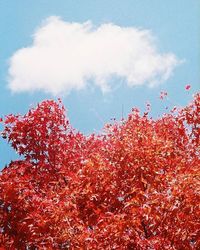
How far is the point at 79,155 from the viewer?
21078mm

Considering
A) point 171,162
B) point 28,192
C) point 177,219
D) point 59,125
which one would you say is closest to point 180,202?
point 177,219

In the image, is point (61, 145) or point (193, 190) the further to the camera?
point (61, 145)

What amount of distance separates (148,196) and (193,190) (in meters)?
1.55

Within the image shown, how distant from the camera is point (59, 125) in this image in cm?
Result: 2250

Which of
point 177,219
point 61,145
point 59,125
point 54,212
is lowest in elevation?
point 177,219

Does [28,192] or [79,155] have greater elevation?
[79,155]

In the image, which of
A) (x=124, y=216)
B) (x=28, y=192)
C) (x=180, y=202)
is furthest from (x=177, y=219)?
(x=28, y=192)

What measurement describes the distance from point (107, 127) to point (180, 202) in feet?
49.3

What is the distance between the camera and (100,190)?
15.8 m

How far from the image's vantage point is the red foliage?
12.8 meters

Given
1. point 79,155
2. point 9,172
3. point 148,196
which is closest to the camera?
point 148,196

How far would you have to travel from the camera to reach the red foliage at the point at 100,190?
12750 millimetres

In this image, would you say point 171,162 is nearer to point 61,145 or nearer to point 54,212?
point 54,212

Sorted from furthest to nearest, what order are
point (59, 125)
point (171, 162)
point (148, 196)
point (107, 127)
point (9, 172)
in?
point (107, 127) < point (59, 125) < point (9, 172) < point (171, 162) < point (148, 196)
